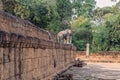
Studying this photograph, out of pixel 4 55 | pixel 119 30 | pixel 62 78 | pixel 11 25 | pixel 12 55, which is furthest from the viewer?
pixel 119 30

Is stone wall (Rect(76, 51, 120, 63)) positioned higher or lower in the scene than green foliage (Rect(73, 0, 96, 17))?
lower

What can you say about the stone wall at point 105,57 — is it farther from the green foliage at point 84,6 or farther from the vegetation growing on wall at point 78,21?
the green foliage at point 84,6

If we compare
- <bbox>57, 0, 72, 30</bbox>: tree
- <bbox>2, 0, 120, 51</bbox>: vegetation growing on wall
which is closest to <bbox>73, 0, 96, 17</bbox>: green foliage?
<bbox>2, 0, 120, 51</bbox>: vegetation growing on wall

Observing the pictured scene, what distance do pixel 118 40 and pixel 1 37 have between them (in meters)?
34.4

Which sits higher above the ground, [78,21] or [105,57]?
[78,21]

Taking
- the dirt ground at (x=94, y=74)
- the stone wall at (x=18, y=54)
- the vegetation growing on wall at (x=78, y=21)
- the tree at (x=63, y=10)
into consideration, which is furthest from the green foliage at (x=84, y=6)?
the stone wall at (x=18, y=54)

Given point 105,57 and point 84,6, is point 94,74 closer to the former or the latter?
point 105,57

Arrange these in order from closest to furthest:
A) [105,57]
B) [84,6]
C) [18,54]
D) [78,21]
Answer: [18,54]
[105,57]
[78,21]
[84,6]

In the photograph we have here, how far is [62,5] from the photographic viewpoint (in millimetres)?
40844

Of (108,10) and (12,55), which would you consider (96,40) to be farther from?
(12,55)

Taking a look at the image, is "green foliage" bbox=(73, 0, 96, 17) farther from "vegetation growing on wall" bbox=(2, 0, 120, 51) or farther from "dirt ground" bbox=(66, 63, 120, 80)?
"dirt ground" bbox=(66, 63, 120, 80)

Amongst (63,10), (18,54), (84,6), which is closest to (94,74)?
(18,54)

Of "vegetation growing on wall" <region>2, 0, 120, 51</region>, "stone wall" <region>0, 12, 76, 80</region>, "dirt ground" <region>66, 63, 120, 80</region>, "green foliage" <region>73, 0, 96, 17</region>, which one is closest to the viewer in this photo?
"stone wall" <region>0, 12, 76, 80</region>

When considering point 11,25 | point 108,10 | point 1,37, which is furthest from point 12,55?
point 108,10
